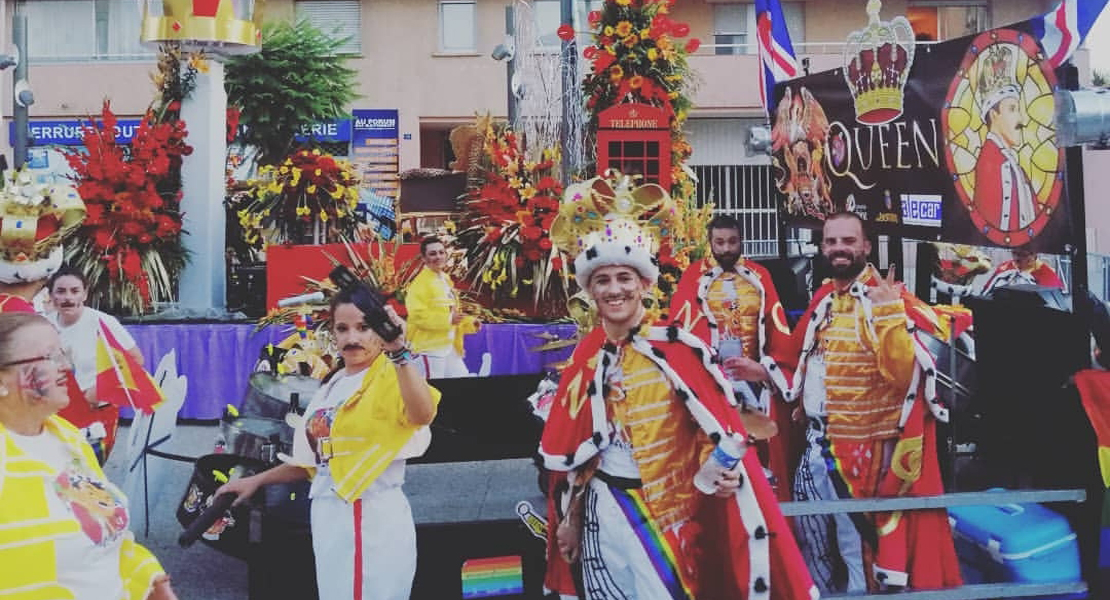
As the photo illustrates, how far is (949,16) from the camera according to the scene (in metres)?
26.2

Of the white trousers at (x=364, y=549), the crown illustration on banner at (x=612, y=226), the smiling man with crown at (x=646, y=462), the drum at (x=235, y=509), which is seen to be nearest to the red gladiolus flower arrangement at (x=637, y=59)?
the drum at (x=235, y=509)

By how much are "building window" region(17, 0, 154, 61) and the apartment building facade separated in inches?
0.9

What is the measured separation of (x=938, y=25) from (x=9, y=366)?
2621 cm

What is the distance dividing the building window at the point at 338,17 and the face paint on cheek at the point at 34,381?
906 inches

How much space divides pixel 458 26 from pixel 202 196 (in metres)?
15.3

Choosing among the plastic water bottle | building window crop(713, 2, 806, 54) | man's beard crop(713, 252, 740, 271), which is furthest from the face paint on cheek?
building window crop(713, 2, 806, 54)

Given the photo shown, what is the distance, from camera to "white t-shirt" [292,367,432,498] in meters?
3.97

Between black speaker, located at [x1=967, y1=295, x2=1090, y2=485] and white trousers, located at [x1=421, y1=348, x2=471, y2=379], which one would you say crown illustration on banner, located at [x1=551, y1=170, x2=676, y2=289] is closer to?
black speaker, located at [x1=967, y1=295, x2=1090, y2=485]

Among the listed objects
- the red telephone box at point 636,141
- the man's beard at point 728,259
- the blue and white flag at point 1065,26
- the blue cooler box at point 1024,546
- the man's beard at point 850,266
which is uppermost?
the red telephone box at point 636,141

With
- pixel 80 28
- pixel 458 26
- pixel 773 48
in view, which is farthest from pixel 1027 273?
pixel 80 28

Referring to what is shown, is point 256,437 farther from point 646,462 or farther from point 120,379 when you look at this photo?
point 646,462

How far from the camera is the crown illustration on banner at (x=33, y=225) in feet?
20.1

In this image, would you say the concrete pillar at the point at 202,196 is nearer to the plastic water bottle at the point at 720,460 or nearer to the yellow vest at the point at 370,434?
the yellow vest at the point at 370,434

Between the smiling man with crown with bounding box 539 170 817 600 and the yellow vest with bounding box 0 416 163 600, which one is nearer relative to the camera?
the yellow vest with bounding box 0 416 163 600
